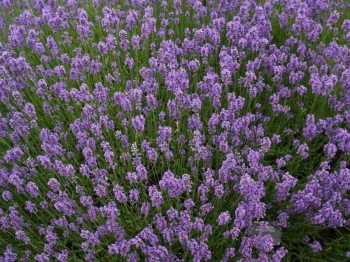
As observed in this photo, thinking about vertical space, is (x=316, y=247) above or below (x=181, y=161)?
below

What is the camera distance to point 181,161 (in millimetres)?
2941

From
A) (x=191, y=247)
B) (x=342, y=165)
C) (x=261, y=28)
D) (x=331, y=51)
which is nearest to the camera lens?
(x=191, y=247)

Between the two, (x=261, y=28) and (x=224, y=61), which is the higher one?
(x=261, y=28)

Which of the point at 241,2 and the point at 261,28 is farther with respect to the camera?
the point at 241,2

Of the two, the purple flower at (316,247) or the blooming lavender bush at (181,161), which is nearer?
the blooming lavender bush at (181,161)

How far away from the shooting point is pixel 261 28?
3.47m

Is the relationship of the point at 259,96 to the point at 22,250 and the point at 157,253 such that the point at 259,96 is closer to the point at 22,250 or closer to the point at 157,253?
the point at 157,253

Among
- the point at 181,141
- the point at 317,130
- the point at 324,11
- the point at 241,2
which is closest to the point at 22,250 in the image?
the point at 181,141

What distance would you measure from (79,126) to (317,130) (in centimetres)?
160

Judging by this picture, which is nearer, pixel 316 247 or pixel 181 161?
pixel 316 247

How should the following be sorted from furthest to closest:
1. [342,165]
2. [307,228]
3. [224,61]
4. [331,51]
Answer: [331,51]
[224,61]
[307,228]
[342,165]

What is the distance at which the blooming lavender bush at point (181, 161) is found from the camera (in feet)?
7.87

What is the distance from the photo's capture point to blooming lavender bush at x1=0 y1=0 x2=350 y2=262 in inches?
94.4

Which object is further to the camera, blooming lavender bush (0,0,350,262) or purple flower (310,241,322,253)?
purple flower (310,241,322,253)
